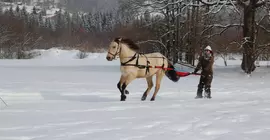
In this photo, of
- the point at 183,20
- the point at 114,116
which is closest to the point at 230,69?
the point at 183,20

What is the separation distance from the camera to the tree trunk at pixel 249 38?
2109 cm

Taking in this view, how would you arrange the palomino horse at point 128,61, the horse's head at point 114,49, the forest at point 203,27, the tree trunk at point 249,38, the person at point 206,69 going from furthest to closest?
the forest at point 203,27 → the tree trunk at point 249,38 → the person at point 206,69 → the palomino horse at point 128,61 → the horse's head at point 114,49

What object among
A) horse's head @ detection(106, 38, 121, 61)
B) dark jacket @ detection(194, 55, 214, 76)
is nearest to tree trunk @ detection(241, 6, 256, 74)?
dark jacket @ detection(194, 55, 214, 76)

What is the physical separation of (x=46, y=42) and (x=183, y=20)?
177ft

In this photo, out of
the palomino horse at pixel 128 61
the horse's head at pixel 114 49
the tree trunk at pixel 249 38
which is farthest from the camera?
the tree trunk at pixel 249 38

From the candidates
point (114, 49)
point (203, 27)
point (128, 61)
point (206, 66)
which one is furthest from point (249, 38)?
point (114, 49)

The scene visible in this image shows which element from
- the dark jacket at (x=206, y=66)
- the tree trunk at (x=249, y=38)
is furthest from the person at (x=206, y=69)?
the tree trunk at (x=249, y=38)

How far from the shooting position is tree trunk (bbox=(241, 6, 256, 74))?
21.1 meters

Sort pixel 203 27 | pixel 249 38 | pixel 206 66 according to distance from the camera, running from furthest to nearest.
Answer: pixel 203 27 → pixel 249 38 → pixel 206 66

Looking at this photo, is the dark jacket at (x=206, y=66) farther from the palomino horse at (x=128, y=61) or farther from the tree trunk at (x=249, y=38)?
the tree trunk at (x=249, y=38)

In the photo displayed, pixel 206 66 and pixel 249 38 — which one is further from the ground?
pixel 249 38

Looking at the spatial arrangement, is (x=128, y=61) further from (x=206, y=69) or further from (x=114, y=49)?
(x=206, y=69)

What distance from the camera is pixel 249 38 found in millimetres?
21047

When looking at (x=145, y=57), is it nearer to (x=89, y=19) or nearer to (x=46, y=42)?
(x=46, y=42)
